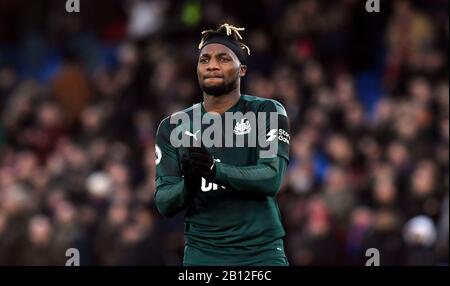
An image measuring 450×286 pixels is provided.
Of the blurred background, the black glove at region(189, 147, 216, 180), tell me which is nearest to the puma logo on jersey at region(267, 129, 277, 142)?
the black glove at region(189, 147, 216, 180)

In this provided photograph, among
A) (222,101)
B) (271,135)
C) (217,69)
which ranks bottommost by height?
(271,135)

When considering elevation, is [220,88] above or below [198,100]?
below

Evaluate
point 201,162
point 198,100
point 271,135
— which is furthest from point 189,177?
point 198,100

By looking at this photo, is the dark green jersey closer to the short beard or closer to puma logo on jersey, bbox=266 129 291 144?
puma logo on jersey, bbox=266 129 291 144

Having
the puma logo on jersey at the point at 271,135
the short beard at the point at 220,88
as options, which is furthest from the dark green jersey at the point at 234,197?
the short beard at the point at 220,88

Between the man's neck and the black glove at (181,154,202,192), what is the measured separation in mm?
470

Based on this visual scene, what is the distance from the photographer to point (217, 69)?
6707mm

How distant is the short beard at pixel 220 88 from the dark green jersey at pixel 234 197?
0.13 meters

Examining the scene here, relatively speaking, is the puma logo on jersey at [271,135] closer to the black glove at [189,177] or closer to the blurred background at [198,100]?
the black glove at [189,177]

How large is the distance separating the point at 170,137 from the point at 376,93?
9025 mm

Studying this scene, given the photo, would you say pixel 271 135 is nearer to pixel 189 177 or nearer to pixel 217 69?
pixel 217 69

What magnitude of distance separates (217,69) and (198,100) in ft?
29.5

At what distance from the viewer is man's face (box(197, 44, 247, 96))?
22.0 ft
